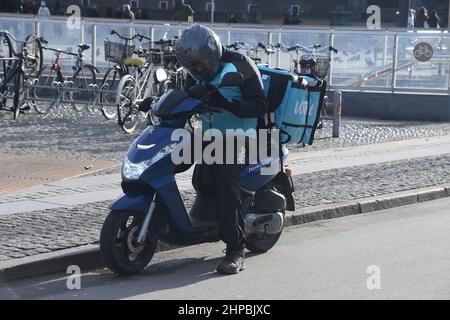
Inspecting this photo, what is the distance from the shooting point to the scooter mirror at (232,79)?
23.9 ft

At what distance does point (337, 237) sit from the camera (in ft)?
30.3

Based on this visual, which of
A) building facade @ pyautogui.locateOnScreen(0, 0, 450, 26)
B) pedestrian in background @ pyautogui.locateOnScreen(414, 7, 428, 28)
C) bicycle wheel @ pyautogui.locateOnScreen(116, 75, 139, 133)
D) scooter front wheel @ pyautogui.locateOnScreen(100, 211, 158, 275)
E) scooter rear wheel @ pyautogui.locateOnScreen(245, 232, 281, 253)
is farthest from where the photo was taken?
building facade @ pyautogui.locateOnScreen(0, 0, 450, 26)

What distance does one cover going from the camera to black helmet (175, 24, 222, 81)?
7.54 metres

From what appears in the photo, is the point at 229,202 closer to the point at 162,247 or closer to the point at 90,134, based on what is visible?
the point at 162,247

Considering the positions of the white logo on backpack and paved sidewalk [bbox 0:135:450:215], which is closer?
the white logo on backpack

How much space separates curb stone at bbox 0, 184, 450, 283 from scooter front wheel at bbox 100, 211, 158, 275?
557 mm

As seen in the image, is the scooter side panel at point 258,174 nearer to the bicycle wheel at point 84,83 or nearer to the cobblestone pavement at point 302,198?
the cobblestone pavement at point 302,198

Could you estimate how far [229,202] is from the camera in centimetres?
765

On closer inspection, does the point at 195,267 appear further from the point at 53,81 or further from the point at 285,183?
the point at 53,81

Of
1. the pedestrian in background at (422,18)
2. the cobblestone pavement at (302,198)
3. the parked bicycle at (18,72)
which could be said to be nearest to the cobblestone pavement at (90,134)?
the parked bicycle at (18,72)

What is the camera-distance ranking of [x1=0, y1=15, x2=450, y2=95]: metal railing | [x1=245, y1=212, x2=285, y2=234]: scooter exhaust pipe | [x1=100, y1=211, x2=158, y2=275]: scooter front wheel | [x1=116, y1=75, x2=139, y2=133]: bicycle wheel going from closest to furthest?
[x1=100, y1=211, x2=158, y2=275]: scooter front wheel < [x1=245, y1=212, x2=285, y2=234]: scooter exhaust pipe < [x1=116, y1=75, x2=139, y2=133]: bicycle wheel < [x1=0, y1=15, x2=450, y2=95]: metal railing

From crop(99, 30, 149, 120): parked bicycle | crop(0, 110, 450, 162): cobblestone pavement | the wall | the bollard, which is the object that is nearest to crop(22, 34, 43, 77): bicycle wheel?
crop(0, 110, 450, 162): cobblestone pavement

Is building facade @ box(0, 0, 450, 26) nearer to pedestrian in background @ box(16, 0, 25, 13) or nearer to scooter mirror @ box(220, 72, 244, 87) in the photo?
pedestrian in background @ box(16, 0, 25, 13)
